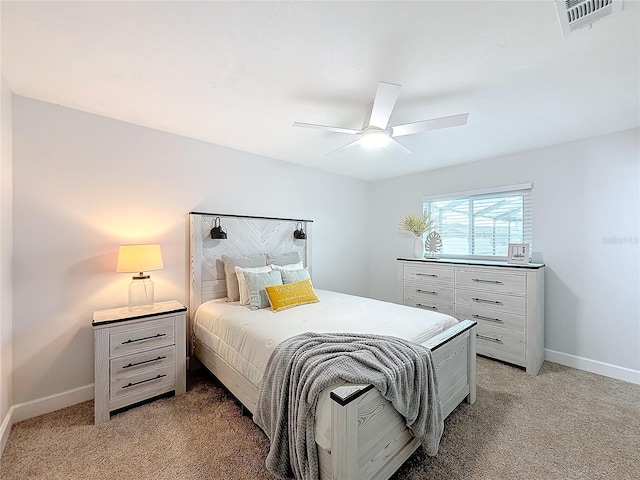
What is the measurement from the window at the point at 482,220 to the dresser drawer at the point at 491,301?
73cm

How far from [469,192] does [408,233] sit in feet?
3.50

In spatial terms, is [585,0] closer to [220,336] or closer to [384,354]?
[384,354]

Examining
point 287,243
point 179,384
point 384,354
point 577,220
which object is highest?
point 577,220

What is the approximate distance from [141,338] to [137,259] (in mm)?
644

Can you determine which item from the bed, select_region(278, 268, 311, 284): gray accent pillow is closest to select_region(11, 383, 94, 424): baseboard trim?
the bed

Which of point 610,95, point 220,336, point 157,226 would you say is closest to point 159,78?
point 157,226

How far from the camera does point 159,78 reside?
1.89 meters

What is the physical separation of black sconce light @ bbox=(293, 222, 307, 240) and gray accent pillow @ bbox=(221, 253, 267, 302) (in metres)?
0.64

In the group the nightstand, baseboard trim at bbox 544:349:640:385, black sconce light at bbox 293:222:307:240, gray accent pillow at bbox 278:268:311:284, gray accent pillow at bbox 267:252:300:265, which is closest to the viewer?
the nightstand

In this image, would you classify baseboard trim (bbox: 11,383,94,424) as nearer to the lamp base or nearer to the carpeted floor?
the carpeted floor

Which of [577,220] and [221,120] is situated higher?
[221,120]

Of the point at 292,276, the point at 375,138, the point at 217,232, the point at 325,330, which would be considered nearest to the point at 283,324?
the point at 325,330

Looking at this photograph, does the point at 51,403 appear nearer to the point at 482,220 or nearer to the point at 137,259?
the point at 137,259

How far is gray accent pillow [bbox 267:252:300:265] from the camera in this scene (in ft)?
11.0
